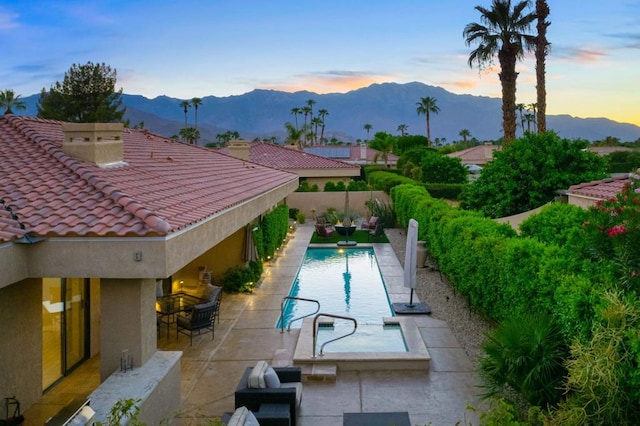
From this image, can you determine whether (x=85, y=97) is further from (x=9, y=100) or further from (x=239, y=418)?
(x=239, y=418)

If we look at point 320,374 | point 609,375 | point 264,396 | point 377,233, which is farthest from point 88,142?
point 377,233

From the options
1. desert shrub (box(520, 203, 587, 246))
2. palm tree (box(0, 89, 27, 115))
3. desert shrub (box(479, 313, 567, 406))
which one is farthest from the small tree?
desert shrub (box(479, 313, 567, 406))

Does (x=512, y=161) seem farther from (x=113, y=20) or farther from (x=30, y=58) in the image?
(x=30, y=58)

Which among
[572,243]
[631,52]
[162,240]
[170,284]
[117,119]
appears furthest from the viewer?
[117,119]

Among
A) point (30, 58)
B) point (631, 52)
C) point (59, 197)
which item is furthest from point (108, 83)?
point (59, 197)

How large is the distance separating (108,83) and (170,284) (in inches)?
2059

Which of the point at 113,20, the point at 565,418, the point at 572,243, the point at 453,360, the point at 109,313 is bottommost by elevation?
the point at 453,360

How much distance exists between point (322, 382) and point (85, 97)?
58.7 metres

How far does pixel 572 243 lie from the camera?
400 inches

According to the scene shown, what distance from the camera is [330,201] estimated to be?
4250 centimetres

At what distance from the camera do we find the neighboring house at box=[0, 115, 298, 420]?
815 centimetres

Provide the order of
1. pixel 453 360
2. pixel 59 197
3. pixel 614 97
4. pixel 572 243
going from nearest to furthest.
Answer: pixel 59 197 < pixel 572 243 < pixel 453 360 < pixel 614 97

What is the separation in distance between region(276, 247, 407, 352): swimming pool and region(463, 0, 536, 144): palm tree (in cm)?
1291

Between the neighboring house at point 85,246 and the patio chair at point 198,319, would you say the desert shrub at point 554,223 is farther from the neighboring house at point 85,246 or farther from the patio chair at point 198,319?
the patio chair at point 198,319
